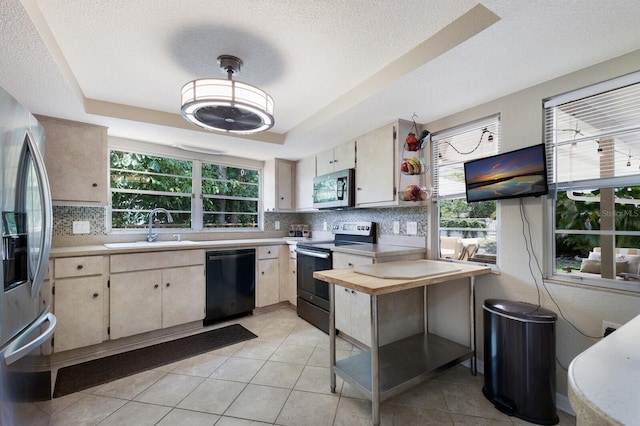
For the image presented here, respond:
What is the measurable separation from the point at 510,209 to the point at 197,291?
312cm

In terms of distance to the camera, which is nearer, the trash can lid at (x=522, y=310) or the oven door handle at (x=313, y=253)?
the trash can lid at (x=522, y=310)

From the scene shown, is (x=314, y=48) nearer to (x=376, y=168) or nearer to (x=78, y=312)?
(x=376, y=168)

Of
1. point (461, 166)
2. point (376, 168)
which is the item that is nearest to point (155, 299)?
point (376, 168)

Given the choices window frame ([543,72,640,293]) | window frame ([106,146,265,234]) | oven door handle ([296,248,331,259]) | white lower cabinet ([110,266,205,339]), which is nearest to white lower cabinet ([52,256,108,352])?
white lower cabinet ([110,266,205,339])

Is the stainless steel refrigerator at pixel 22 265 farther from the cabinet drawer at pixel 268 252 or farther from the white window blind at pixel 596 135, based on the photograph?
the white window blind at pixel 596 135

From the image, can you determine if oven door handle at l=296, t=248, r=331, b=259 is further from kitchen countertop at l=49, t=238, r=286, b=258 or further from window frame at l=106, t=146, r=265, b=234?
window frame at l=106, t=146, r=265, b=234

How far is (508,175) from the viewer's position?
79.9 inches

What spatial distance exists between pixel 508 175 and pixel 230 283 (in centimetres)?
300

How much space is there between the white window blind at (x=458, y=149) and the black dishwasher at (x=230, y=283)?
7.71ft

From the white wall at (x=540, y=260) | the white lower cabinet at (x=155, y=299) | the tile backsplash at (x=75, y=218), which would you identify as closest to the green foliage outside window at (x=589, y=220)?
the white wall at (x=540, y=260)

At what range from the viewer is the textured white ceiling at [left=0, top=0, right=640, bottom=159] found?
1416mm

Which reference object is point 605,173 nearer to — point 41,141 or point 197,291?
point 41,141

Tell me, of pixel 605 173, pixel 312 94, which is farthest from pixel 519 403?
pixel 312 94

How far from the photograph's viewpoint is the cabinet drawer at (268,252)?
3585mm
